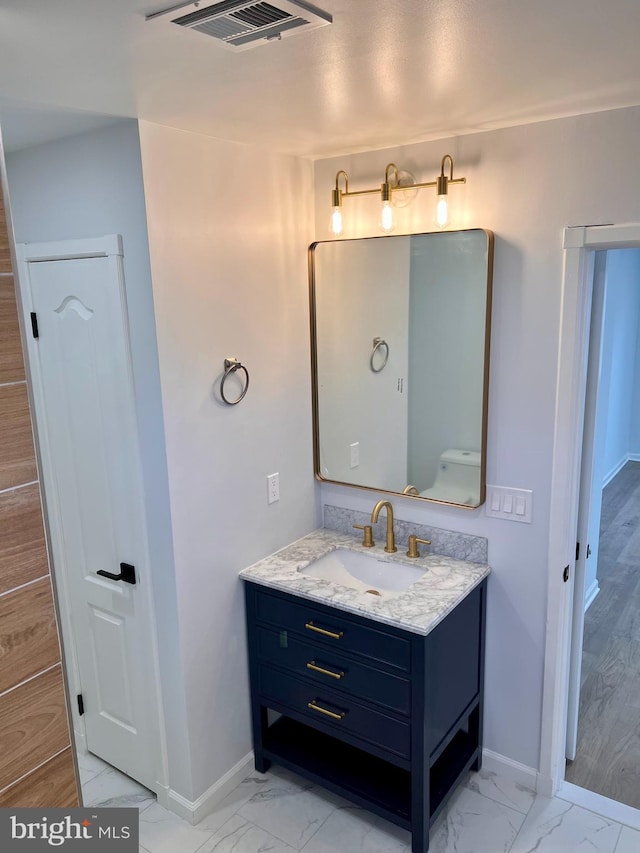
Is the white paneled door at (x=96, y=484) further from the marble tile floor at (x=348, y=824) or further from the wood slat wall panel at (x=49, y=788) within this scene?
the wood slat wall panel at (x=49, y=788)

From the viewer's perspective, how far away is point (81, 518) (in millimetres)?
2527

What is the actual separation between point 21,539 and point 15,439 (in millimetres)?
220

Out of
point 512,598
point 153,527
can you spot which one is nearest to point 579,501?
point 512,598

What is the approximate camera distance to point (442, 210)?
2336 millimetres

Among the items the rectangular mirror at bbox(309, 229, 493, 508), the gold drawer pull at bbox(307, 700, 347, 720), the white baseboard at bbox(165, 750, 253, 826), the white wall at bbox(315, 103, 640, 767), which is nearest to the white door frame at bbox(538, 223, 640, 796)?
the white wall at bbox(315, 103, 640, 767)

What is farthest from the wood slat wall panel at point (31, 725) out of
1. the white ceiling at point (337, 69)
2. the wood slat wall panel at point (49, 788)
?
the white ceiling at point (337, 69)

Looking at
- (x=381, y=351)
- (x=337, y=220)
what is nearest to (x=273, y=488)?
(x=381, y=351)

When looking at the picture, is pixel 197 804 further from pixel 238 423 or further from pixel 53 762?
pixel 238 423

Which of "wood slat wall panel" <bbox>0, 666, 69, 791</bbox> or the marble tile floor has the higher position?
"wood slat wall panel" <bbox>0, 666, 69, 791</bbox>

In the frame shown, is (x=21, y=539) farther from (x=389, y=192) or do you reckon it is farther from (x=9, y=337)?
(x=389, y=192)

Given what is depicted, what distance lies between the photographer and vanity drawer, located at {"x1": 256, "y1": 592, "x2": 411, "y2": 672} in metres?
2.17

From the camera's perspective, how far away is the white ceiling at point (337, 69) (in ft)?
4.13

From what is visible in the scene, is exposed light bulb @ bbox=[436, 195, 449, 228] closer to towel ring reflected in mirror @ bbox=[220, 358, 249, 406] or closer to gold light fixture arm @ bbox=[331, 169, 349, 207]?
gold light fixture arm @ bbox=[331, 169, 349, 207]

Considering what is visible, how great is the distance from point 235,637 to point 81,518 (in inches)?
30.1
